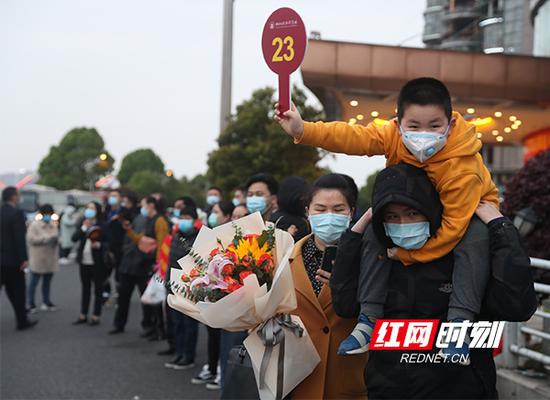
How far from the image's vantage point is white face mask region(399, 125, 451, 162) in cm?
214

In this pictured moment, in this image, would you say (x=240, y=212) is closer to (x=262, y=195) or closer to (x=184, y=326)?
(x=262, y=195)

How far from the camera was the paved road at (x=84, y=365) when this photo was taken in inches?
235

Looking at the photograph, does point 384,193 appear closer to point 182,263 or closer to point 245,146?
point 182,263

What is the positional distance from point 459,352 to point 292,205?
2632mm

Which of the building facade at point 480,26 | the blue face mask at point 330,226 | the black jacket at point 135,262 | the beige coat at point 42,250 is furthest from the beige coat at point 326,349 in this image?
the building facade at point 480,26

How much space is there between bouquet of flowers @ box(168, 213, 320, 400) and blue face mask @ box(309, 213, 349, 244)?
9.5 inches

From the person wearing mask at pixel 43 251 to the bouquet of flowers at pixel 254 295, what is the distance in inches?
331

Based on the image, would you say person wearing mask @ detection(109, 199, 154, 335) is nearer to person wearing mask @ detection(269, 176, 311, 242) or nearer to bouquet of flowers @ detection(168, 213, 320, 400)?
person wearing mask @ detection(269, 176, 311, 242)

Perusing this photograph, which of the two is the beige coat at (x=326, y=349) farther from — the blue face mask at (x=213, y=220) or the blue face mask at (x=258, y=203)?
the blue face mask at (x=213, y=220)

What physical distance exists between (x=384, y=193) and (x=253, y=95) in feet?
49.8

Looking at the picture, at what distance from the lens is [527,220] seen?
18.2 feet

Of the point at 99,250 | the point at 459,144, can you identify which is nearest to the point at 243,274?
the point at 459,144

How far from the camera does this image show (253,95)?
17.0 meters

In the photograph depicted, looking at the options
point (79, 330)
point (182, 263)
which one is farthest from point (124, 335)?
point (182, 263)
